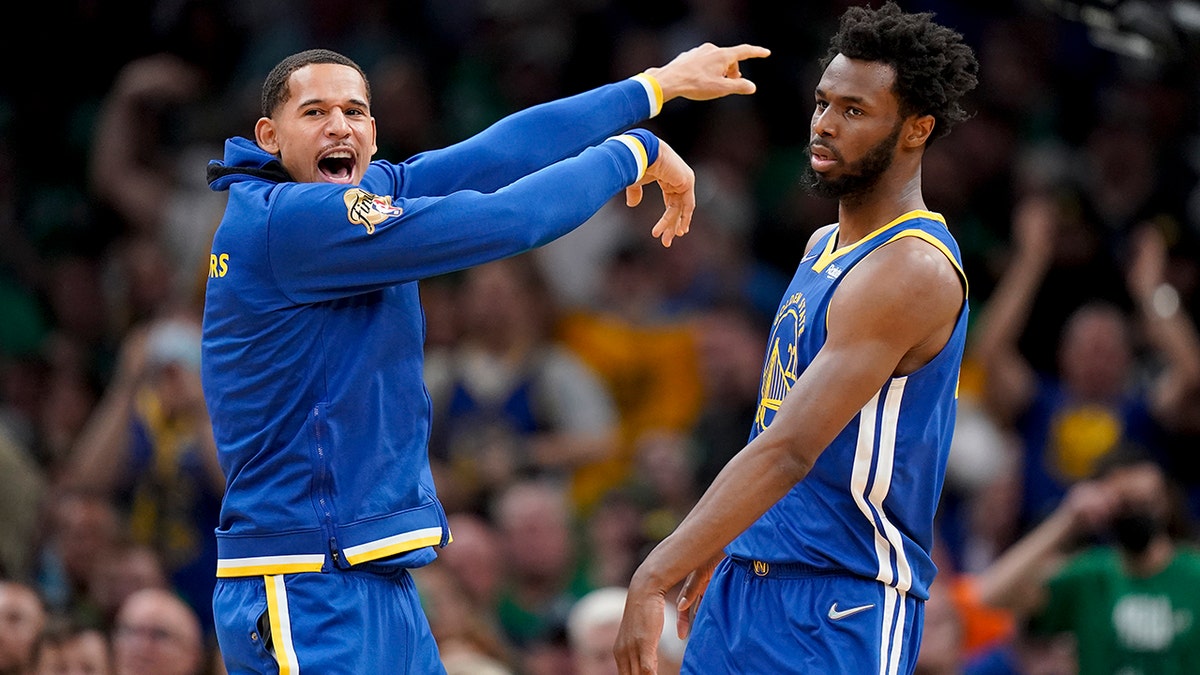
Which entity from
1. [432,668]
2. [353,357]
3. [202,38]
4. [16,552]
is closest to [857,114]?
[353,357]

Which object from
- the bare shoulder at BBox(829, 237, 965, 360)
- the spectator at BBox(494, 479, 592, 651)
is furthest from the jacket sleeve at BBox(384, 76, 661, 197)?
the spectator at BBox(494, 479, 592, 651)

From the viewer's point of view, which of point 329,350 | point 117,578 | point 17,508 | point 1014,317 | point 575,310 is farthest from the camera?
point 575,310

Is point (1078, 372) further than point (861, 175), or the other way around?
point (1078, 372)

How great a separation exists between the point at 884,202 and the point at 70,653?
13.5 ft

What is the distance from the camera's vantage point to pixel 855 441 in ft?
15.6

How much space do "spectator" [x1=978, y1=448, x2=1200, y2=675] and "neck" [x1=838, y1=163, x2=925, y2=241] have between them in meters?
3.24

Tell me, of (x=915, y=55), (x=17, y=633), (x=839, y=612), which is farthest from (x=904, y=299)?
(x=17, y=633)

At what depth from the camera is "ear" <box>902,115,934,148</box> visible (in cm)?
486

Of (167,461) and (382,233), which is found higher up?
(382,233)

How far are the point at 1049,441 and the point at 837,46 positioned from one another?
5.01 meters

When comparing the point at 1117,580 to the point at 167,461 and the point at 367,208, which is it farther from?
the point at 167,461

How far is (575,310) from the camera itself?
35.8 feet

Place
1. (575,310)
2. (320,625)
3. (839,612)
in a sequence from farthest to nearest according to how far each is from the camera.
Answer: (575,310) → (839,612) → (320,625)

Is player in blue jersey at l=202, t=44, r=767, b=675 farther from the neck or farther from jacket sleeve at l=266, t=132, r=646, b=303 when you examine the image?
the neck
